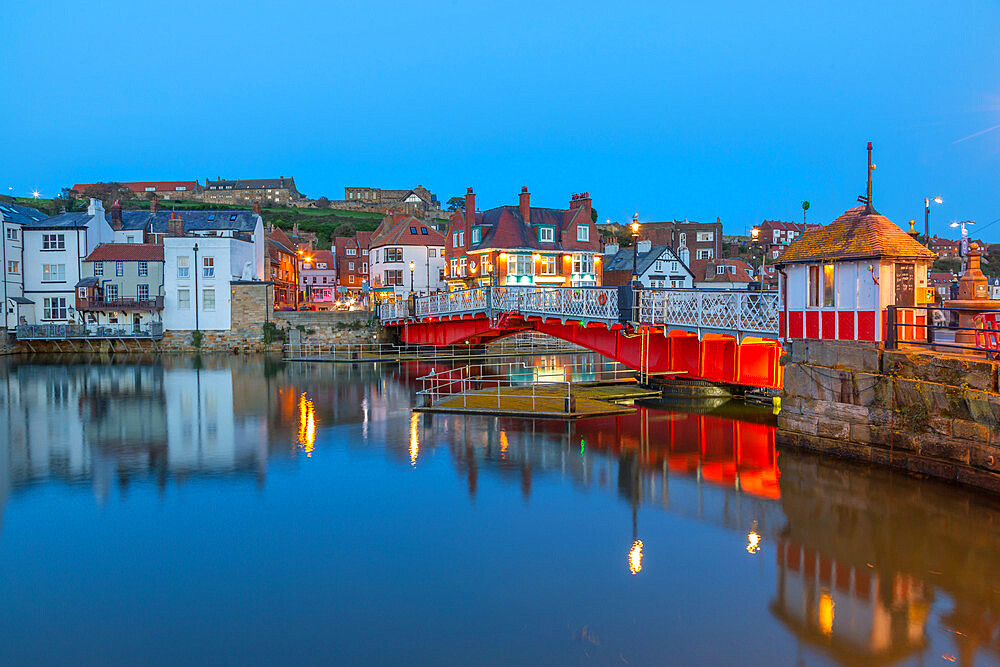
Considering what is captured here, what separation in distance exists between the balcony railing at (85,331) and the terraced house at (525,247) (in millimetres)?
24533

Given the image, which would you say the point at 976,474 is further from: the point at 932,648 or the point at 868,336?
the point at 932,648

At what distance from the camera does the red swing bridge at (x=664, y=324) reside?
23281 mm

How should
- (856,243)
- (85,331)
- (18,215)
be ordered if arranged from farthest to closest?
(18,215), (85,331), (856,243)

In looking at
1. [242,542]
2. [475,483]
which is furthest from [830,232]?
[242,542]

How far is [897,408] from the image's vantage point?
16.9 meters

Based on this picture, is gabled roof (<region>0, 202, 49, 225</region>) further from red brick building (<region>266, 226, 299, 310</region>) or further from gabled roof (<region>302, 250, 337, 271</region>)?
gabled roof (<region>302, 250, 337, 271</region>)

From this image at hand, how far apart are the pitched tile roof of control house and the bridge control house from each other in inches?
2100

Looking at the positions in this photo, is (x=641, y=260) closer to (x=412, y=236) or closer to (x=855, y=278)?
(x=412, y=236)

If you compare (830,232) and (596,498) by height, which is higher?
(830,232)

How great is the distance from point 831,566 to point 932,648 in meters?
2.95

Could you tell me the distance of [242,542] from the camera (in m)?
14.2

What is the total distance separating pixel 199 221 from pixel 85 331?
13284mm

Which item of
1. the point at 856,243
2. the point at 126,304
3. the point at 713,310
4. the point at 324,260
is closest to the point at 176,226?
the point at 126,304

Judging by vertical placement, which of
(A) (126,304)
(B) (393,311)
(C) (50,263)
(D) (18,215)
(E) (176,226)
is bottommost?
(B) (393,311)
